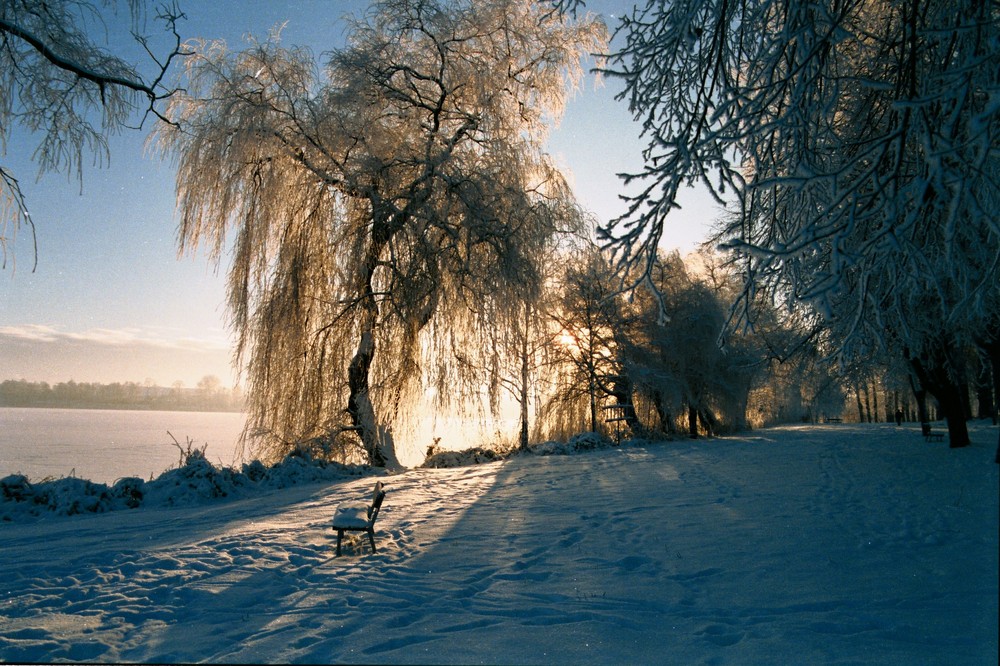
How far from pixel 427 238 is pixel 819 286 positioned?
9.03m

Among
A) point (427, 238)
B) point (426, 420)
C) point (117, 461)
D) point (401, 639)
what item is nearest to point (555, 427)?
point (426, 420)

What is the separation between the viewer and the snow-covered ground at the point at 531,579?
120 inches

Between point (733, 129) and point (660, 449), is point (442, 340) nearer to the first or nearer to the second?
point (660, 449)

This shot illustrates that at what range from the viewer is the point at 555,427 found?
17703 mm

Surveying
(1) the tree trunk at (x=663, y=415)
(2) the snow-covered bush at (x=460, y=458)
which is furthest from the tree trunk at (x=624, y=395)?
(2) the snow-covered bush at (x=460, y=458)

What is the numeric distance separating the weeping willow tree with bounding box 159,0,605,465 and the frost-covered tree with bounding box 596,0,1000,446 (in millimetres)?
6828

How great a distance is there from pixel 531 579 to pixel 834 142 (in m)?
3.91

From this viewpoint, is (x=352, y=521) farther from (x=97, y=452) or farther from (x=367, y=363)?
(x=97, y=452)

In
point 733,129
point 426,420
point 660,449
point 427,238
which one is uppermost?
point 427,238

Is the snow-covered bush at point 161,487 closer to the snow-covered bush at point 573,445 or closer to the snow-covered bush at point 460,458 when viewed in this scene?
the snow-covered bush at point 460,458

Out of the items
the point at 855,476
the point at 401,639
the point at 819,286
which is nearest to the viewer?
the point at 819,286

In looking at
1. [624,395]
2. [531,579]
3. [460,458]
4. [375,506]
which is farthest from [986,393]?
[375,506]

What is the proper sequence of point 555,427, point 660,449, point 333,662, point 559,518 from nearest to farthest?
1. point 333,662
2. point 559,518
3. point 660,449
4. point 555,427

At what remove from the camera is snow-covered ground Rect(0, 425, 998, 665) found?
9.97 ft
